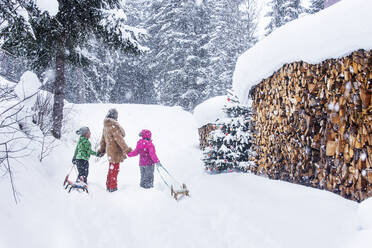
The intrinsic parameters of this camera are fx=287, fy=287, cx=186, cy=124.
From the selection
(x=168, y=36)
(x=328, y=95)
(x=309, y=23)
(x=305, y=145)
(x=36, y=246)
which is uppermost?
(x=168, y=36)

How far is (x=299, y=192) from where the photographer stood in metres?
4.21

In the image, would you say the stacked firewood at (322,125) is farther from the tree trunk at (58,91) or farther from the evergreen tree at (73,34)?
the tree trunk at (58,91)

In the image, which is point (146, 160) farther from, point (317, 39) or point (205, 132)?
point (317, 39)

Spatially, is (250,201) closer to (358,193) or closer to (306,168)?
(306,168)

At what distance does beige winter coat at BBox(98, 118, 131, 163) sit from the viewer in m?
6.75

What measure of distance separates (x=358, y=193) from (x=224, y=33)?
2375 centimetres

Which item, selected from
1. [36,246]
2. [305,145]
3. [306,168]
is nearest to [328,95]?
[305,145]

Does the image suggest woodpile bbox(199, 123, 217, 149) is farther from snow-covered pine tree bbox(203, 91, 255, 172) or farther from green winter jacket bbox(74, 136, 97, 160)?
green winter jacket bbox(74, 136, 97, 160)

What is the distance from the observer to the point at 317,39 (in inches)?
160

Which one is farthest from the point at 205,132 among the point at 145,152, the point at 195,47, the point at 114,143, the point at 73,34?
the point at 195,47

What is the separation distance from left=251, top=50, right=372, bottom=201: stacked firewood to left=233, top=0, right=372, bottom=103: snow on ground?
14 cm

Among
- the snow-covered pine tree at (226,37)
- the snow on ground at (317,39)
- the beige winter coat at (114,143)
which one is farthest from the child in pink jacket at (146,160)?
the snow-covered pine tree at (226,37)

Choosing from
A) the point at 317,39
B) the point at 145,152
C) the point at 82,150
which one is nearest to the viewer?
the point at 317,39

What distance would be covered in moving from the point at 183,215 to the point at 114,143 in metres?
2.80
